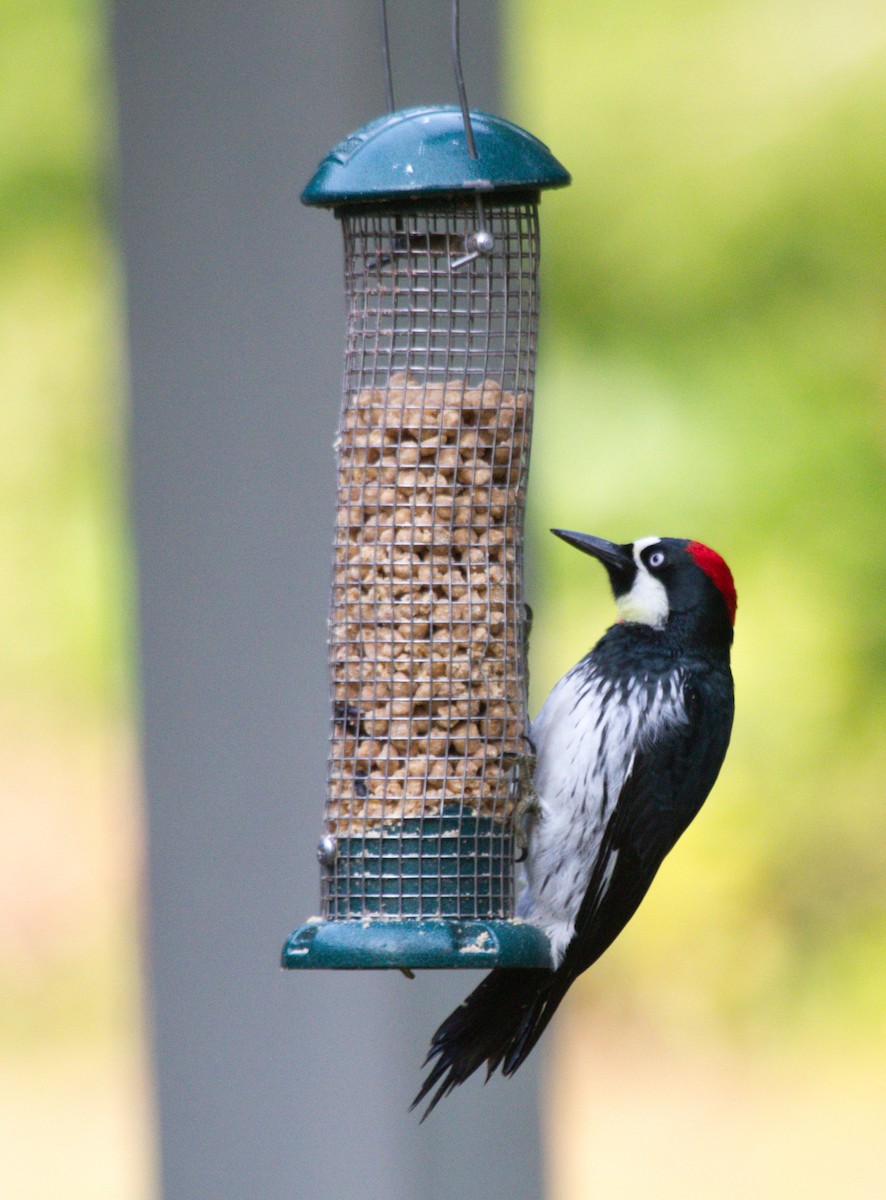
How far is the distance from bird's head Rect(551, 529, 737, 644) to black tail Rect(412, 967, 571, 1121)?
2.80 ft

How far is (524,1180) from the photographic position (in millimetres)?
5633

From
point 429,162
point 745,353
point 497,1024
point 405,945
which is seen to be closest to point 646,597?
point 497,1024

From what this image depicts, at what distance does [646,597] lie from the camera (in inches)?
169

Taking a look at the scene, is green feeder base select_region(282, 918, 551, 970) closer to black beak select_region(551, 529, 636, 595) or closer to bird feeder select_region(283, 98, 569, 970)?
bird feeder select_region(283, 98, 569, 970)

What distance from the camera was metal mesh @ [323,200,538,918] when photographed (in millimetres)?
3732

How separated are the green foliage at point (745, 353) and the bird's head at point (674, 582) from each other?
1917mm

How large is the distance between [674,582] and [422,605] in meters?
0.73

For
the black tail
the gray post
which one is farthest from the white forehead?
the gray post

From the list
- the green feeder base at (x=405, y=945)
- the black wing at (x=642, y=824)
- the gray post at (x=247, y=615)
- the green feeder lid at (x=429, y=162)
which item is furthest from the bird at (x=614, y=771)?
the gray post at (x=247, y=615)

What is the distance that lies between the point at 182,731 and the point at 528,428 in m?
1.96

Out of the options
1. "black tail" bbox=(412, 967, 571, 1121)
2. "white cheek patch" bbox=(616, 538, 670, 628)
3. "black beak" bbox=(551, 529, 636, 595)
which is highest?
"black beak" bbox=(551, 529, 636, 595)

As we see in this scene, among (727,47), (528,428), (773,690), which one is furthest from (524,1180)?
(727,47)

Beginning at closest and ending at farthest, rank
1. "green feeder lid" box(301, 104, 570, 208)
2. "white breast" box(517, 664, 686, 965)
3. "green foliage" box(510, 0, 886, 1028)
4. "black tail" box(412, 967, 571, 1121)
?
"green feeder lid" box(301, 104, 570, 208)
"black tail" box(412, 967, 571, 1121)
"white breast" box(517, 664, 686, 965)
"green foliage" box(510, 0, 886, 1028)

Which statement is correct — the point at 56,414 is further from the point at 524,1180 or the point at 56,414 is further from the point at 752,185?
the point at 524,1180
